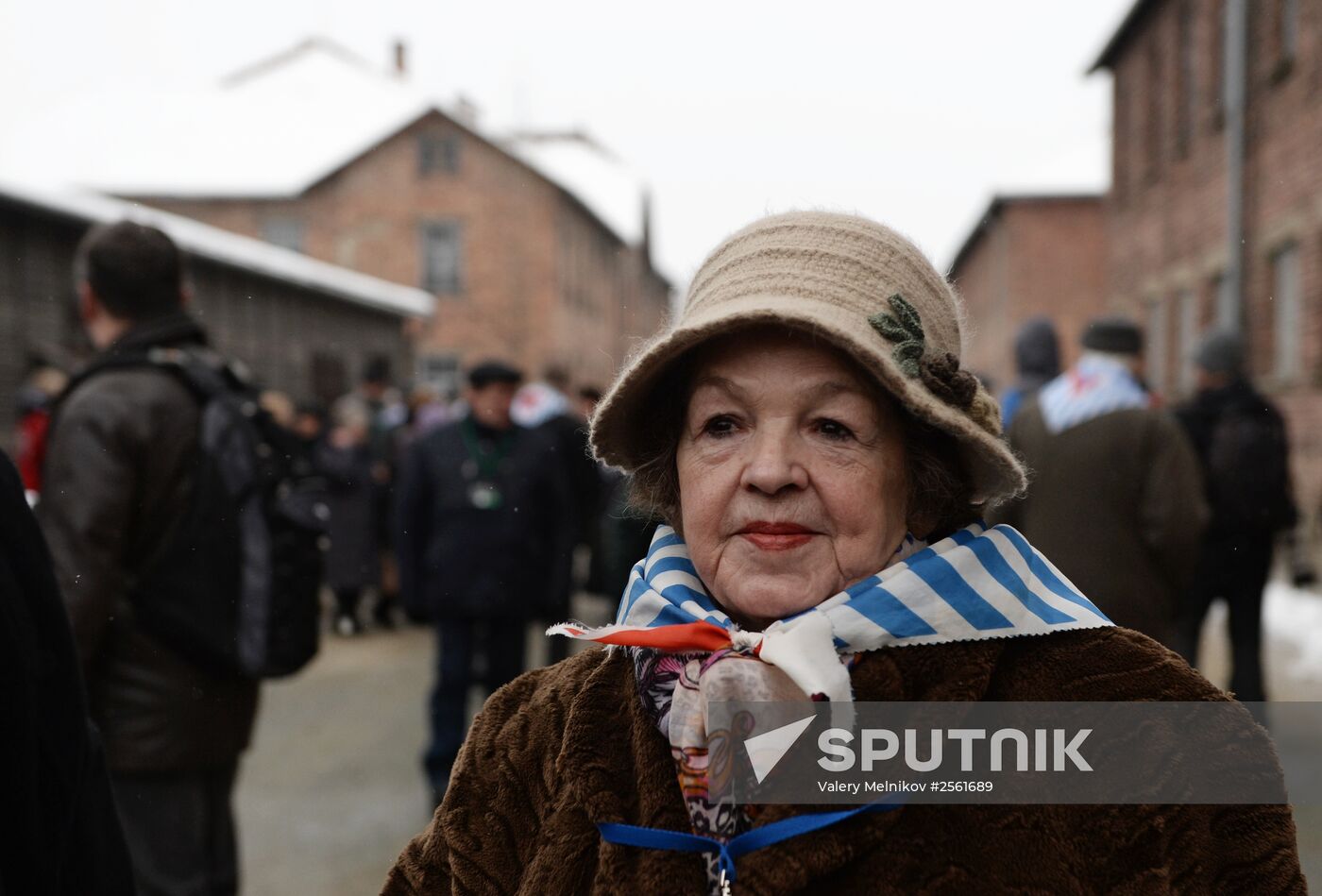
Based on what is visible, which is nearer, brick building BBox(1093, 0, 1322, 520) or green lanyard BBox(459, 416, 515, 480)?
green lanyard BBox(459, 416, 515, 480)

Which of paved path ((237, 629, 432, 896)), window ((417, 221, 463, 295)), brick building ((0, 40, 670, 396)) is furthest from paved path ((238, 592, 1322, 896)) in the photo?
window ((417, 221, 463, 295))

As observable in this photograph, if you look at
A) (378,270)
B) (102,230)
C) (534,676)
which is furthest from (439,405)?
(378,270)

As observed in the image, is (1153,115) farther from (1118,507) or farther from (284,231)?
(284,231)

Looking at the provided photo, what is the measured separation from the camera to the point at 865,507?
166 centimetres

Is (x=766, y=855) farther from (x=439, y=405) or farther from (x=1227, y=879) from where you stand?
(x=439, y=405)

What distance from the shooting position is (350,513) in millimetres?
10273

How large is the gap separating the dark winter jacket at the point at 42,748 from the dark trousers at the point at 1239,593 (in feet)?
16.9

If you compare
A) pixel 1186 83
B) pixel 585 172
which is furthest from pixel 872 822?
pixel 585 172

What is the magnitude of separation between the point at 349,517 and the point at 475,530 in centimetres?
490

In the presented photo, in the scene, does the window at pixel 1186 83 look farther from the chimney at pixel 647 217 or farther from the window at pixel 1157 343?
the chimney at pixel 647 217

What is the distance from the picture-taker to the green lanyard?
571 centimetres

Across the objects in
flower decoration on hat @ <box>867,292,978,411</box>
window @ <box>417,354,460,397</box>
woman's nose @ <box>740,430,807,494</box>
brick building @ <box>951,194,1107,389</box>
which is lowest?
woman's nose @ <box>740,430,807,494</box>

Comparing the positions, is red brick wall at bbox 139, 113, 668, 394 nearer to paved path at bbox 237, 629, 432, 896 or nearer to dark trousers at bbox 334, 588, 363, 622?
dark trousers at bbox 334, 588, 363, 622

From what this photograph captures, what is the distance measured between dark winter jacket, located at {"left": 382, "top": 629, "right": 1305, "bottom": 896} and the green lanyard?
4.00m
